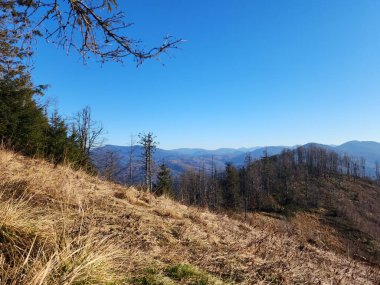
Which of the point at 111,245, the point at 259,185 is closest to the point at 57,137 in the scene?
the point at 111,245

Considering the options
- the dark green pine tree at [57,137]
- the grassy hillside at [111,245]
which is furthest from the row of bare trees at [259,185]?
the grassy hillside at [111,245]

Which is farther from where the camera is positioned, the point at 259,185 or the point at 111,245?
the point at 259,185

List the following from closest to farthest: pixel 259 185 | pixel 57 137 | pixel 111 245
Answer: pixel 111 245
pixel 57 137
pixel 259 185

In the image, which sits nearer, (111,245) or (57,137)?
(111,245)

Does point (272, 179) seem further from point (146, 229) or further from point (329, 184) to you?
point (146, 229)

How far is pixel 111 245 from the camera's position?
119 inches

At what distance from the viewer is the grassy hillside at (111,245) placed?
99.6 inches

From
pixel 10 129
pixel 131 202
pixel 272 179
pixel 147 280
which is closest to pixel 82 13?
pixel 147 280

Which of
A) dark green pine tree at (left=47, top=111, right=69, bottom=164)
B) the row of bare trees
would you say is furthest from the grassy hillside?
the row of bare trees

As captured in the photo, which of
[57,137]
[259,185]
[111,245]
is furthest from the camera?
[259,185]

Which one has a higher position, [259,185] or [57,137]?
[57,137]

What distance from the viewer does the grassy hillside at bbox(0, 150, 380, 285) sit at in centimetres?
253

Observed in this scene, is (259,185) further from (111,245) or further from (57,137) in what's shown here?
(111,245)

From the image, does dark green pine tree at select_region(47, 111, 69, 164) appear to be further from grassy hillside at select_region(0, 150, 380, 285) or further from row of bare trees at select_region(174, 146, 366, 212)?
row of bare trees at select_region(174, 146, 366, 212)
